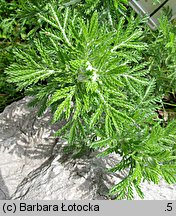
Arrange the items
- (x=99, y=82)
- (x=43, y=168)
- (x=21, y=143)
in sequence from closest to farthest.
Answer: (x=99, y=82)
(x=43, y=168)
(x=21, y=143)

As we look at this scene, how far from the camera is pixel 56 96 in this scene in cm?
191

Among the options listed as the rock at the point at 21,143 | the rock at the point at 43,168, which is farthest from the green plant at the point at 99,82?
the rock at the point at 21,143

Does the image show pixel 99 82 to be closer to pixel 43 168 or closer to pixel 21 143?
pixel 43 168

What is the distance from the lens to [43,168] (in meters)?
2.61

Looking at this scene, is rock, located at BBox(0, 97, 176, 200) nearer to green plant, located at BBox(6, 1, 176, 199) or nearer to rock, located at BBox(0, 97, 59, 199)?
rock, located at BBox(0, 97, 59, 199)

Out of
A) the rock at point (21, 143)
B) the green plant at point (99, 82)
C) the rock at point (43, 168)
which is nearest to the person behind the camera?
the green plant at point (99, 82)

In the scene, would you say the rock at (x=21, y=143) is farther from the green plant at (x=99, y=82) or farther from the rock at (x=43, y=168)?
the green plant at (x=99, y=82)

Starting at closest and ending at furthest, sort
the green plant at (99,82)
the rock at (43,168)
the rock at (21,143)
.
Result: the green plant at (99,82) < the rock at (43,168) < the rock at (21,143)

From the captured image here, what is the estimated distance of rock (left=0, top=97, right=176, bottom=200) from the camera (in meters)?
2.47

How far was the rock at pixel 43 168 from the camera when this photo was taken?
2469mm

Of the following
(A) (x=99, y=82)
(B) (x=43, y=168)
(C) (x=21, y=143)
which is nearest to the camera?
(A) (x=99, y=82)

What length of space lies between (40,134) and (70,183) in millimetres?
465

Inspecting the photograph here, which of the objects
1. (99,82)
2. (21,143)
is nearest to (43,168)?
(21,143)

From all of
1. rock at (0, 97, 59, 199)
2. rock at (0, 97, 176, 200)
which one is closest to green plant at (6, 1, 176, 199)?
rock at (0, 97, 176, 200)
